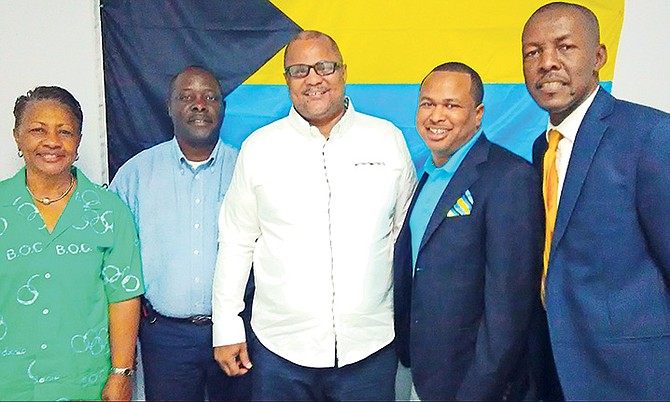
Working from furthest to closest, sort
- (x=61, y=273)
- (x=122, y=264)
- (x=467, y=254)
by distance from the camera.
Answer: (x=122, y=264), (x=61, y=273), (x=467, y=254)

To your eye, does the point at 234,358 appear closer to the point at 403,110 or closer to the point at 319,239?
the point at 319,239

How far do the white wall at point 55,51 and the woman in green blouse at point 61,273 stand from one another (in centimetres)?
34

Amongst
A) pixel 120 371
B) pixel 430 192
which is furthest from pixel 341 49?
pixel 120 371

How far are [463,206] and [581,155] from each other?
1.11ft

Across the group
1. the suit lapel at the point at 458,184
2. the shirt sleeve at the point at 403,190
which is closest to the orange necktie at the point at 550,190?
the suit lapel at the point at 458,184

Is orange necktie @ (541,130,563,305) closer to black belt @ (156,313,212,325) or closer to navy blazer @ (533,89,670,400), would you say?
navy blazer @ (533,89,670,400)

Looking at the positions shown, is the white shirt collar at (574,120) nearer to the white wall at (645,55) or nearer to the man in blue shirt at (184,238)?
the white wall at (645,55)

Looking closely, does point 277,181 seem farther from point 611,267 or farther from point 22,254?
point 611,267

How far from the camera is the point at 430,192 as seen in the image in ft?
6.15

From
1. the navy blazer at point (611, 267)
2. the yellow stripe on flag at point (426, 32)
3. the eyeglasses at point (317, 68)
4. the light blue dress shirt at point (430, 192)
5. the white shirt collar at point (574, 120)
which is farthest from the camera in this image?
the yellow stripe on flag at point (426, 32)

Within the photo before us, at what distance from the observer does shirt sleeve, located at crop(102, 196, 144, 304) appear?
2080 millimetres

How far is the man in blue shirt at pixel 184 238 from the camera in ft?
7.14

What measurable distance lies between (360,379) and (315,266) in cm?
39

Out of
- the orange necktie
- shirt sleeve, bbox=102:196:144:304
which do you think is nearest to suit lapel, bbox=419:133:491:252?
the orange necktie
